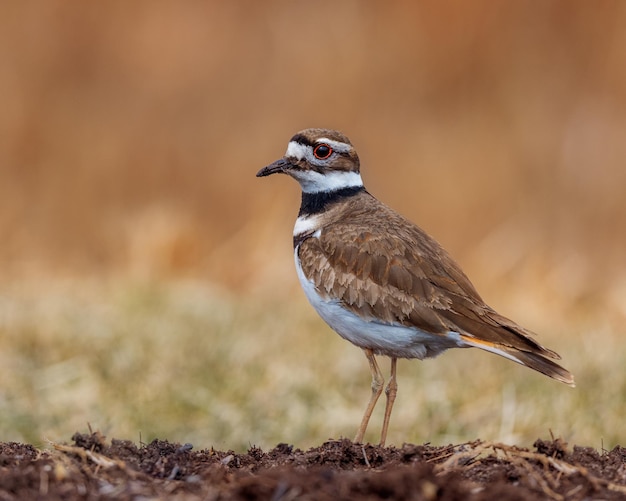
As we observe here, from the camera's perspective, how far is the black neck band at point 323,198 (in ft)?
17.7

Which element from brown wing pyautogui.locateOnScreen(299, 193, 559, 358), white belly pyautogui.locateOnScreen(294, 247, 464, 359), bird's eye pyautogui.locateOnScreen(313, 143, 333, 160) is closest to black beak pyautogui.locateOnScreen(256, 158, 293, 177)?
bird's eye pyautogui.locateOnScreen(313, 143, 333, 160)

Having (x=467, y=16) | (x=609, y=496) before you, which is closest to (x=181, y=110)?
(x=467, y=16)

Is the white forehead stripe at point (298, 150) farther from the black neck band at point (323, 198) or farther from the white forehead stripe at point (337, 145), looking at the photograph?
the black neck band at point (323, 198)

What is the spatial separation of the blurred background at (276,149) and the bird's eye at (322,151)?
248 cm

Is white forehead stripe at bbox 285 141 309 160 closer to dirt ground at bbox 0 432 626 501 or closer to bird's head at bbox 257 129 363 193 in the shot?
bird's head at bbox 257 129 363 193

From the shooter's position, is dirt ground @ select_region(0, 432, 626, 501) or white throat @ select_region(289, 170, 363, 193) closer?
dirt ground @ select_region(0, 432, 626, 501)

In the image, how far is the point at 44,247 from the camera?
12438mm

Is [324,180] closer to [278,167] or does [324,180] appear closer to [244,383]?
[278,167]

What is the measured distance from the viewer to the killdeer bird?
452cm

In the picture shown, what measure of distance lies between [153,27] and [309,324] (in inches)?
320

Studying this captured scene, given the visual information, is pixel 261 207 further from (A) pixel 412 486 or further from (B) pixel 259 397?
(A) pixel 412 486

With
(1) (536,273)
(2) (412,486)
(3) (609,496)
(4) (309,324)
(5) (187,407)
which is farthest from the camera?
(1) (536,273)

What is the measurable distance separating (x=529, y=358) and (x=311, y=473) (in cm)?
171

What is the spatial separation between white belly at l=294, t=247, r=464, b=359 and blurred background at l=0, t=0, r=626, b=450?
274cm
